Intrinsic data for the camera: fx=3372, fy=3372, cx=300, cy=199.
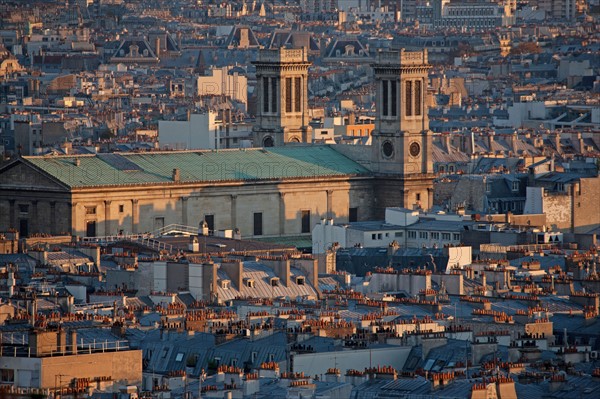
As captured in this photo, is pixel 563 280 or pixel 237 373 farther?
pixel 563 280

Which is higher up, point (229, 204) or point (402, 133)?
point (402, 133)

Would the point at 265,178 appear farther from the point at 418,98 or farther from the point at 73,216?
the point at 73,216

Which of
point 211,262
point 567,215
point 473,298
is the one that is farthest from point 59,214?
point 473,298

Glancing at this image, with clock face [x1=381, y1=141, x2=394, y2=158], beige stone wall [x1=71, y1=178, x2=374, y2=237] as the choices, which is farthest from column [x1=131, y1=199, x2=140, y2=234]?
clock face [x1=381, y1=141, x2=394, y2=158]

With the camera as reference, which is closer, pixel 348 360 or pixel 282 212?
pixel 348 360

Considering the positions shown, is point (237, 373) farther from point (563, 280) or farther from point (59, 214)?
point (59, 214)

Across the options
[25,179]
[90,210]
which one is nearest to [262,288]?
[90,210]

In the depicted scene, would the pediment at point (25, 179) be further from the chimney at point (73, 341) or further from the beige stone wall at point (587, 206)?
the chimney at point (73, 341)

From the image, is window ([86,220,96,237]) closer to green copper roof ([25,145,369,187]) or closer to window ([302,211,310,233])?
green copper roof ([25,145,369,187])
